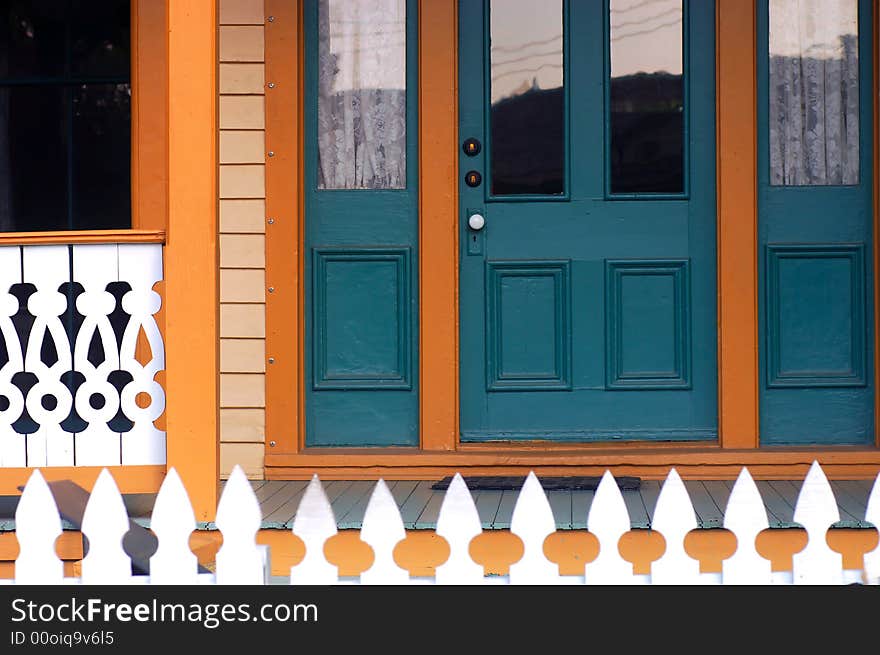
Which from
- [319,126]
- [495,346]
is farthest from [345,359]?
[319,126]

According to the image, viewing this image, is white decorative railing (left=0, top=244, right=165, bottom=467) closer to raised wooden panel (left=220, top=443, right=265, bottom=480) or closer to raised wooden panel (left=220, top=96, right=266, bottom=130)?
raised wooden panel (left=220, top=443, right=265, bottom=480)

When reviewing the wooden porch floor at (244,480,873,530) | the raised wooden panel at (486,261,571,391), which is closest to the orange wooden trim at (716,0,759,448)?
the wooden porch floor at (244,480,873,530)

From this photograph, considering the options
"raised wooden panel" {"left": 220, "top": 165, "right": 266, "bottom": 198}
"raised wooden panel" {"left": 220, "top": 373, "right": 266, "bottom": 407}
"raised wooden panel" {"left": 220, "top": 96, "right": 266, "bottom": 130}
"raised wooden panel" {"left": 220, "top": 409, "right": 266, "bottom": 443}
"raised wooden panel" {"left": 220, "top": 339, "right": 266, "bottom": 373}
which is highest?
"raised wooden panel" {"left": 220, "top": 96, "right": 266, "bottom": 130}

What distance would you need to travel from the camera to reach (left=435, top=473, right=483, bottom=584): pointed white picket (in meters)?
3.34

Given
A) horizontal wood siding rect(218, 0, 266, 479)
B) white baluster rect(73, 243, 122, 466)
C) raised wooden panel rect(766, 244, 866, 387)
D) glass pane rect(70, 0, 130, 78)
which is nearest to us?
white baluster rect(73, 243, 122, 466)

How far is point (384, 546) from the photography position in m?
3.39

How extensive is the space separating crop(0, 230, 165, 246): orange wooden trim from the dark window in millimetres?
1110

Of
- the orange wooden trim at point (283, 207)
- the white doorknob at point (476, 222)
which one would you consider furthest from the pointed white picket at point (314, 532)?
the white doorknob at point (476, 222)

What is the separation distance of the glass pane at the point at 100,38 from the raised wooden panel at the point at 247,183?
78cm

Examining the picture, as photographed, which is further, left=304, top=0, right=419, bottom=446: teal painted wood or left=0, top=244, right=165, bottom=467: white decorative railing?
left=304, top=0, right=419, bottom=446: teal painted wood

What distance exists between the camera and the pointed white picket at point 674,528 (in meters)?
3.34

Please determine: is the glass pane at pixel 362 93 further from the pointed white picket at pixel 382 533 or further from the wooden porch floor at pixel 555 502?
the pointed white picket at pixel 382 533

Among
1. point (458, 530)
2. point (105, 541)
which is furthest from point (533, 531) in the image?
point (105, 541)

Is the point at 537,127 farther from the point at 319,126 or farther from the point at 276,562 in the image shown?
the point at 276,562
